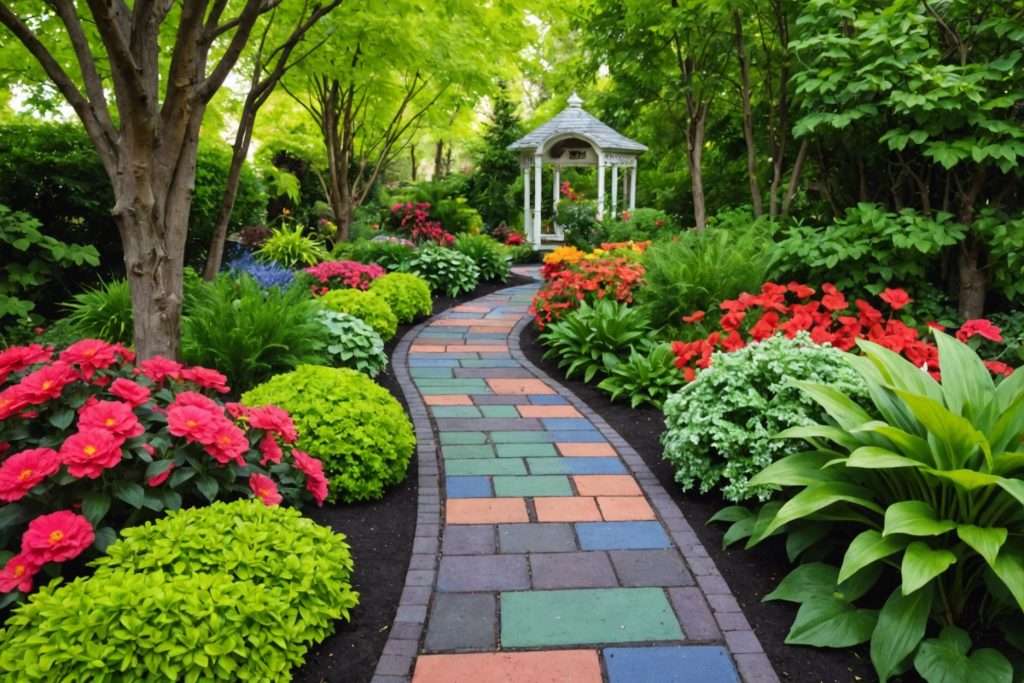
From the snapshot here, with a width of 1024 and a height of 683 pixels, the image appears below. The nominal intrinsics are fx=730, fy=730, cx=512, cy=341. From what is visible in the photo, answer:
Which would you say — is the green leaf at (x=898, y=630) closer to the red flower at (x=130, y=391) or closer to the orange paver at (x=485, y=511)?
the orange paver at (x=485, y=511)

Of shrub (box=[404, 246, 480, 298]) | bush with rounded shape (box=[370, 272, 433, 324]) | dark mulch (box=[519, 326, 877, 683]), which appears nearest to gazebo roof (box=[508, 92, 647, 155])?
shrub (box=[404, 246, 480, 298])

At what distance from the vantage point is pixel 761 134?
7.46 m

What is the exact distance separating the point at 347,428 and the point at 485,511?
29.9 inches

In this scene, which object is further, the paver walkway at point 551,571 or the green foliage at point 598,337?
the green foliage at point 598,337

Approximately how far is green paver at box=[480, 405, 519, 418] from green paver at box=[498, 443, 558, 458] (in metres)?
0.56

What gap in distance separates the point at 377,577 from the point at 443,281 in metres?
6.73

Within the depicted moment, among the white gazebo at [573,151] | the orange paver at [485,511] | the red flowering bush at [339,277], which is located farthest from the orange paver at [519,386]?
the white gazebo at [573,151]

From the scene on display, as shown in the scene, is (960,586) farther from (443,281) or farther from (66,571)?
(443,281)

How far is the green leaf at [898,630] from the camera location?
2.14 metres

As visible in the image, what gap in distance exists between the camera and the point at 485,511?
131 inches

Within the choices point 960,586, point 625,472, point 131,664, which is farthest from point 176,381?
point 960,586

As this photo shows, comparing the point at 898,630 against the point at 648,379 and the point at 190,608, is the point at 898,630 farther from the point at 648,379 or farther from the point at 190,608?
the point at 648,379

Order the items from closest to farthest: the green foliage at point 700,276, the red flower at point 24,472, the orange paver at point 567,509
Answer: the red flower at point 24,472 → the orange paver at point 567,509 → the green foliage at point 700,276

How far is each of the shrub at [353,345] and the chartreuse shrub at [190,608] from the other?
2.90m
